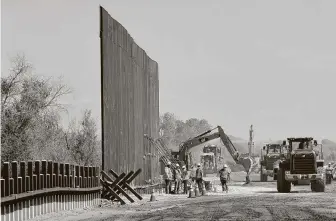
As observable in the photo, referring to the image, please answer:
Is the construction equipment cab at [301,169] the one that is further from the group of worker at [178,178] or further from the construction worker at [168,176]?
the construction worker at [168,176]

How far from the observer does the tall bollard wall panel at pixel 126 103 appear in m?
35.6

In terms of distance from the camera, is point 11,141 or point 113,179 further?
point 11,141

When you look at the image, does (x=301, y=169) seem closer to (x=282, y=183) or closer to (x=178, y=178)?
(x=282, y=183)

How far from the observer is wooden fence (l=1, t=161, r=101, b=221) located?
21.2 meters

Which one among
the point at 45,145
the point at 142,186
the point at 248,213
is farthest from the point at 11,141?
the point at 248,213

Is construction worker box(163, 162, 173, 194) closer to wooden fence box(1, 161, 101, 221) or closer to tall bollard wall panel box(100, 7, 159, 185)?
tall bollard wall panel box(100, 7, 159, 185)

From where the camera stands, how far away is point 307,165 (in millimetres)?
44500

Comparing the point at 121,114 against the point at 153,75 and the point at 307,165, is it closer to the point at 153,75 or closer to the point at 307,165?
the point at 307,165

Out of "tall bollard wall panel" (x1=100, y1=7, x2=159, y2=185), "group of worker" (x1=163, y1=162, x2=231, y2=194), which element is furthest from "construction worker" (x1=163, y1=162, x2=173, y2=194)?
Answer: "tall bollard wall panel" (x1=100, y1=7, x2=159, y2=185)

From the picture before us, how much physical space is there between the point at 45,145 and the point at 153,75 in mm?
20415

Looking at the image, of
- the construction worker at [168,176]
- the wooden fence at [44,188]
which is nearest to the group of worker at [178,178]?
the construction worker at [168,176]

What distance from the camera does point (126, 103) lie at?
4109 cm

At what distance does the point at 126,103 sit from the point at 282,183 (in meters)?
9.85

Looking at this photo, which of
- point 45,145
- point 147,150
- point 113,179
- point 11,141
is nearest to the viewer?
point 113,179
